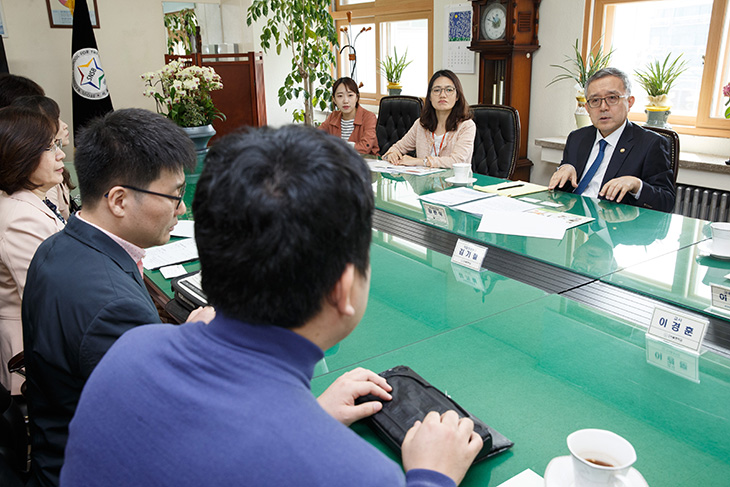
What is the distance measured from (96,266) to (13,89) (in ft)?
7.67

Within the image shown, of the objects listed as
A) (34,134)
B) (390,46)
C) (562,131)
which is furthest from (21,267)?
(390,46)

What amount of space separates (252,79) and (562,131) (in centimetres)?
270

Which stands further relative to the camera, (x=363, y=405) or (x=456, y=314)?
(x=456, y=314)

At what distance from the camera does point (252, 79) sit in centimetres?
493

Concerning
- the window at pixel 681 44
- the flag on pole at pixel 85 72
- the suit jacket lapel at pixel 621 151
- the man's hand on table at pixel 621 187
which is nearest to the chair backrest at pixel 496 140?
the suit jacket lapel at pixel 621 151

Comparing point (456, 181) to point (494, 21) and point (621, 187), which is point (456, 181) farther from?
point (494, 21)

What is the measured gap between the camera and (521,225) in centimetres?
204

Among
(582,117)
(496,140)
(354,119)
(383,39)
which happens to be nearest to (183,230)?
(496,140)

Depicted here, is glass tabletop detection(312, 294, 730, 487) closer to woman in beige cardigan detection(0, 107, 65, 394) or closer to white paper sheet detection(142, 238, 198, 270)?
white paper sheet detection(142, 238, 198, 270)

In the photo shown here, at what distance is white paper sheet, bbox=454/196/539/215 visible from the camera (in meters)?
2.25

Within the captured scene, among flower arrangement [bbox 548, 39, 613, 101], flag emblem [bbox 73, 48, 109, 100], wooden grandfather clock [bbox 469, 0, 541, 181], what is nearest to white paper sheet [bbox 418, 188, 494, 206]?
flower arrangement [bbox 548, 39, 613, 101]

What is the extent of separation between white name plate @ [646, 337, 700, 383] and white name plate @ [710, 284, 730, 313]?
263mm

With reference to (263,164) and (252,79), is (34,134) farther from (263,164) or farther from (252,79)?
(252,79)

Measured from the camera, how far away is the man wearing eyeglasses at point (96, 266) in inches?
41.3
